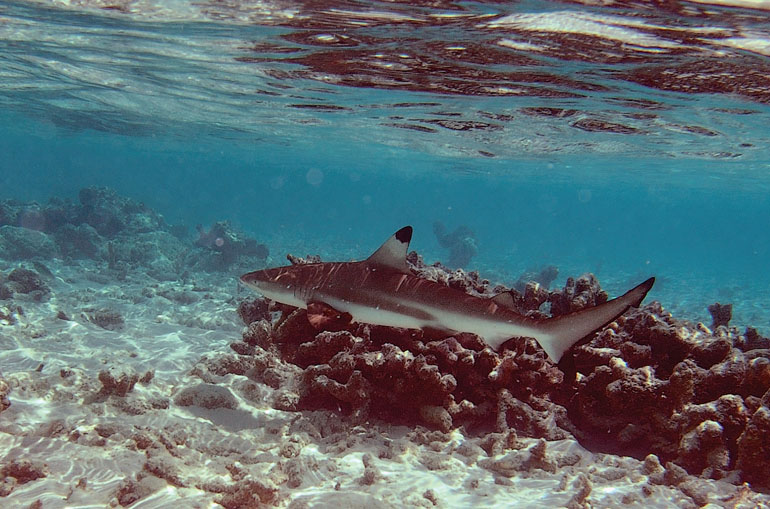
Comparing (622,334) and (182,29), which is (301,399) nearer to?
(622,334)

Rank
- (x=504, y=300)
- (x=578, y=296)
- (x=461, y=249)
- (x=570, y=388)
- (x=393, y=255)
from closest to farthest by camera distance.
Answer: (x=504, y=300) < (x=393, y=255) < (x=570, y=388) < (x=578, y=296) < (x=461, y=249)

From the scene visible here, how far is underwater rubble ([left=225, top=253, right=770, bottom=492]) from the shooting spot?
16.7 feet

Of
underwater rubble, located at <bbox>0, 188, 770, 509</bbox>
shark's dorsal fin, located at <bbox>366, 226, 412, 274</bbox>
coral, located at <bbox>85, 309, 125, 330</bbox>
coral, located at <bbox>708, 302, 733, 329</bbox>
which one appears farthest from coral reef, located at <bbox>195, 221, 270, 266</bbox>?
coral, located at <bbox>708, 302, 733, 329</bbox>

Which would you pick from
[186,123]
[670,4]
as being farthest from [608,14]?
[186,123]

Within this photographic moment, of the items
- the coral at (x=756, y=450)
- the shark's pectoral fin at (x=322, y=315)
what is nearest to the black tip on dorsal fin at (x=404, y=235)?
the shark's pectoral fin at (x=322, y=315)

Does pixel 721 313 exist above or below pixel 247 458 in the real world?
below

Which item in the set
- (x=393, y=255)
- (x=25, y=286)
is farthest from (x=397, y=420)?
(x=25, y=286)

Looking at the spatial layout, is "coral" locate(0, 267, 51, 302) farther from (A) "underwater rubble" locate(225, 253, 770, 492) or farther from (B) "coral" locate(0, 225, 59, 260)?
(A) "underwater rubble" locate(225, 253, 770, 492)

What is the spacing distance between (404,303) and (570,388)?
3.20 meters

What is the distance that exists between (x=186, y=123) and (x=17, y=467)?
105 ft

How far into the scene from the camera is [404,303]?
16.3 feet

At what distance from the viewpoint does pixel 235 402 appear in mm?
6383

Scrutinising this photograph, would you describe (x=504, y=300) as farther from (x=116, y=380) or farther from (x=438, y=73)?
(x=438, y=73)

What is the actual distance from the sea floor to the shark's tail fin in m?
1.47
